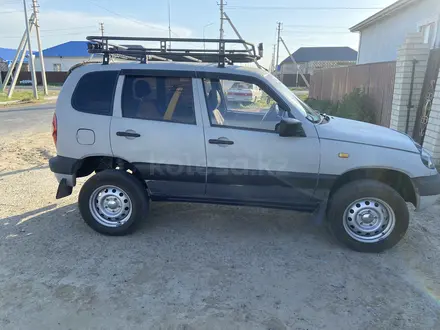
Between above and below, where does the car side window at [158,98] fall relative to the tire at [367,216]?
above

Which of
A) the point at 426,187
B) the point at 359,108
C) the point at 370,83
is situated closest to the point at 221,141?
the point at 426,187

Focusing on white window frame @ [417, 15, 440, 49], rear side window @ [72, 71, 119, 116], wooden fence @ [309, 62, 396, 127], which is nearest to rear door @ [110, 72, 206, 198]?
rear side window @ [72, 71, 119, 116]

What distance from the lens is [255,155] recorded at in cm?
379

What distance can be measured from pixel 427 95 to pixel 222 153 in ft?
19.3

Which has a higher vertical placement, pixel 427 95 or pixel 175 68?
pixel 175 68

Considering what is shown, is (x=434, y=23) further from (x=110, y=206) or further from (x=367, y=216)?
(x=110, y=206)

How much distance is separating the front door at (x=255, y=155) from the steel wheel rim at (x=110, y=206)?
101 centimetres

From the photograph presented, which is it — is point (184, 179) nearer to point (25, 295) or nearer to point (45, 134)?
point (25, 295)

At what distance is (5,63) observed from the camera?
54.8 meters

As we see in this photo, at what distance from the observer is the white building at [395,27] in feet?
37.6

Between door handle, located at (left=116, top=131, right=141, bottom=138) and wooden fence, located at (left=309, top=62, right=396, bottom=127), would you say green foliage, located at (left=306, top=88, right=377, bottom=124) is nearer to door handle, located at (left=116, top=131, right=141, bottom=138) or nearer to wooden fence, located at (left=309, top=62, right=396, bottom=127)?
wooden fence, located at (left=309, top=62, right=396, bottom=127)

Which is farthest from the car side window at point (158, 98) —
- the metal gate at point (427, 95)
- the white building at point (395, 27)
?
the white building at point (395, 27)

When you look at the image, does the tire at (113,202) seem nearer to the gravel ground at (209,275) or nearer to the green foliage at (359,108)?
the gravel ground at (209,275)

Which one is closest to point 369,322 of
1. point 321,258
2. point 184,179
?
point 321,258
